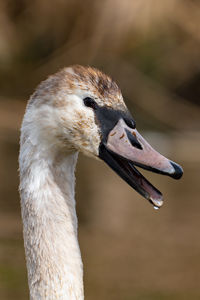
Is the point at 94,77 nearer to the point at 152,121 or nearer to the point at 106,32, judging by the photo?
the point at 152,121

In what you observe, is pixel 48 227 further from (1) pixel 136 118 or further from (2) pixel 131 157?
(1) pixel 136 118

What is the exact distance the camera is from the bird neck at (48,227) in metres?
3.39

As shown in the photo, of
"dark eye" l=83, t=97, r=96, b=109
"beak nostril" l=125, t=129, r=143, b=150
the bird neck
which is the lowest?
the bird neck

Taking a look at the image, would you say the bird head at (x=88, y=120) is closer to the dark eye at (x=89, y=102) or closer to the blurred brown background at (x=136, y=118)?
the dark eye at (x=89, y=102)

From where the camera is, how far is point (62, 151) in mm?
3471

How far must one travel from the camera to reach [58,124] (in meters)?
3.41

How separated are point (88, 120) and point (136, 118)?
8.60 m

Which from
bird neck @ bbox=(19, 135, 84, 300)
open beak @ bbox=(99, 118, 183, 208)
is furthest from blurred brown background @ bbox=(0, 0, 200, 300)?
open beak @ bbox=(99, 118, 183, 208)

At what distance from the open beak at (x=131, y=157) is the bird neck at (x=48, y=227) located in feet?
0.73

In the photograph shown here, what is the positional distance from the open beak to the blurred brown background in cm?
300

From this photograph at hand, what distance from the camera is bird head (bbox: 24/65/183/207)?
11.2 ft

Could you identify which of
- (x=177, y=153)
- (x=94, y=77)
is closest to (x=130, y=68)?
(x=177, y=153)

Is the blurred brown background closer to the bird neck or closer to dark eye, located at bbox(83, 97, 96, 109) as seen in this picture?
the bird neck

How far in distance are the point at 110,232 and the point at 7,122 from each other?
4704 mm
